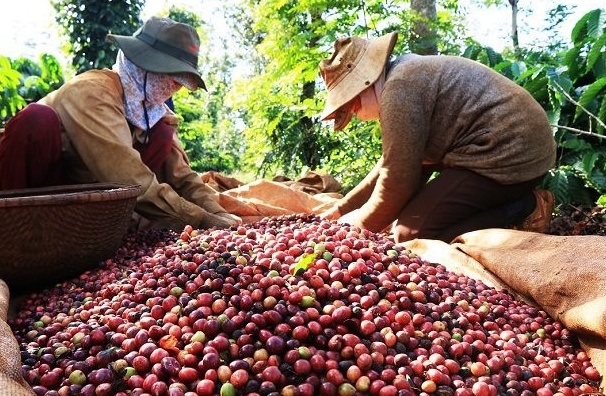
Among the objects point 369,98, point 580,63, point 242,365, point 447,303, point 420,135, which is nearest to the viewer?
point 242,365

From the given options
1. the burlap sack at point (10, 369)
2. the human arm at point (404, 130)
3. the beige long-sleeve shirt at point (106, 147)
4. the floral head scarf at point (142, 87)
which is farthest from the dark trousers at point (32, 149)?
the human arm at point (404, 130)

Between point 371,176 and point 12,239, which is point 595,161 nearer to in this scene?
point 371,176

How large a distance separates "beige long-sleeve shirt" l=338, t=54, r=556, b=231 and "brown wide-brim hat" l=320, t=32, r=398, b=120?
0.34ft

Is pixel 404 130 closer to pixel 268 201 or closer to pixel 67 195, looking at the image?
pixel 67 195

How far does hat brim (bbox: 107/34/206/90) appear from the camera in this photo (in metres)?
3.08

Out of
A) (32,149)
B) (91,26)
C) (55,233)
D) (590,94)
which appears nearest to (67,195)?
(55,233)

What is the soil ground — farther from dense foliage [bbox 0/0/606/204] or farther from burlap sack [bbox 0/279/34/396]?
burlap sack [bbox 0/279/34/396]

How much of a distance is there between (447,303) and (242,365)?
0.83 metres

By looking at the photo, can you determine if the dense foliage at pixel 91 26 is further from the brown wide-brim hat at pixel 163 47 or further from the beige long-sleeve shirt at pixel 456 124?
the beige long-sleeve shirt at pixel 456 124

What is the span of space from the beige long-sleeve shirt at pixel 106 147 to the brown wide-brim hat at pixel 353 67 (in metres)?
1.07

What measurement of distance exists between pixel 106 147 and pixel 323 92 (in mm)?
3688

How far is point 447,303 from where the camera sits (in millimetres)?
1887

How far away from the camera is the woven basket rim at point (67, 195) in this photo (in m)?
2.05

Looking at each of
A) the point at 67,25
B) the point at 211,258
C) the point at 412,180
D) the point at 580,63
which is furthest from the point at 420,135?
the point at 67,25
